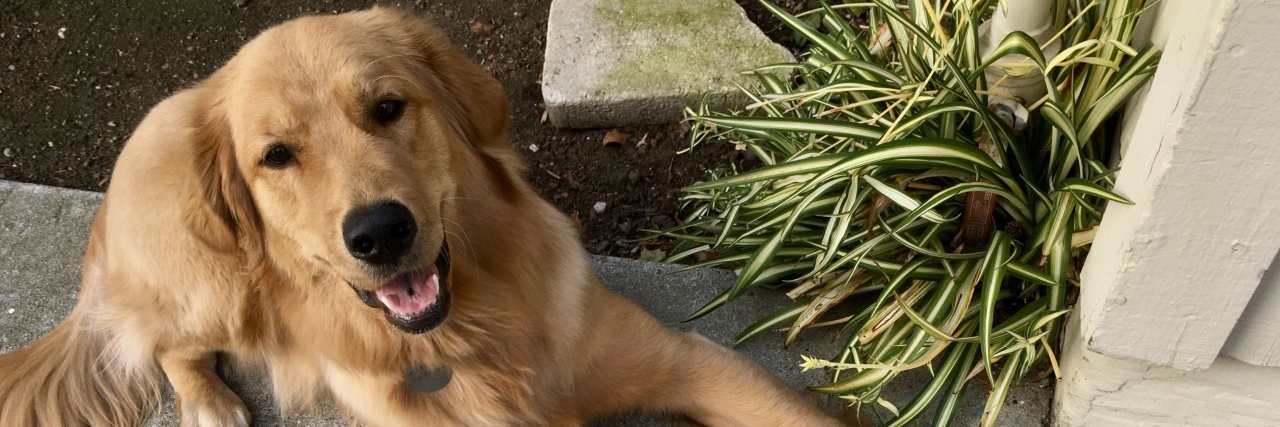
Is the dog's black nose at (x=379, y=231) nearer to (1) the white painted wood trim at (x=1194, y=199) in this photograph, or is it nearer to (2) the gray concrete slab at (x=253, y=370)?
(2) the gray concrete slab at (x=253, y=370)

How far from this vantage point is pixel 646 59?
356cm

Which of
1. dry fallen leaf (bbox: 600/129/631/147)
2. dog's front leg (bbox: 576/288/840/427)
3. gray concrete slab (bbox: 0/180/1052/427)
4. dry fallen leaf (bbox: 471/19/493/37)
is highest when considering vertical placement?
dry fallen leaf (bbox: 471/19/493/37)

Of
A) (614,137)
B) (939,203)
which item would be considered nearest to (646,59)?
(614,137)

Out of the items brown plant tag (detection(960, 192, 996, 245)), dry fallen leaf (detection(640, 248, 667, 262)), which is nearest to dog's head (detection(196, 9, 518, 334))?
dry fallen leaf (detection(640, 248, 667, 262))

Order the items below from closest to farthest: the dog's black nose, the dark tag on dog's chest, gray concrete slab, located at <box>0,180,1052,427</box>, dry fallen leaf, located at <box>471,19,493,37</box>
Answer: the dog's black nose, the dark tag on dog's chest, gray concrete slab, located at <box>0,180,1052,427</box>, dry fallen leaf, located at <box>471,19,493,37</box>

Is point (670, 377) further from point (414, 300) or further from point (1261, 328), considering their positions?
point (1261, 328)

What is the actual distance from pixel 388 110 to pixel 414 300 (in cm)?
44

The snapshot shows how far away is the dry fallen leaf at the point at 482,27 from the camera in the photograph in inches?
161

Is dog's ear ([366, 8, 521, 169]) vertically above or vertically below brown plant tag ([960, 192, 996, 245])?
above

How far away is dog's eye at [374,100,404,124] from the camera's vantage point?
1.87 metres

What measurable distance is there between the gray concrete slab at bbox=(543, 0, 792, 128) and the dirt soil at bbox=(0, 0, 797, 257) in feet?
0.52

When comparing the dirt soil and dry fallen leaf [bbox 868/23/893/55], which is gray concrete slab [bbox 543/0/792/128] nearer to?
the dirt soil

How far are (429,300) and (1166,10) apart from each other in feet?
6.18

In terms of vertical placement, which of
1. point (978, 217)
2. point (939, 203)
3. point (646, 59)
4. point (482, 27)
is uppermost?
point (939, 203)
